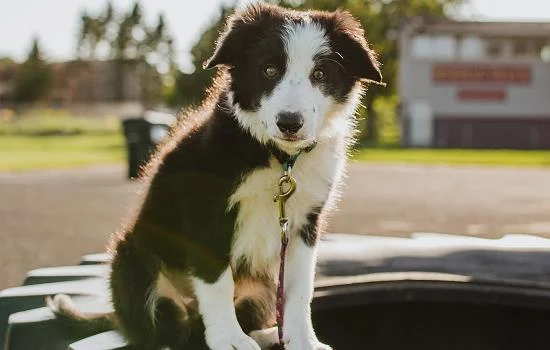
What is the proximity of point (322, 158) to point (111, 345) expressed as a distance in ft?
3.34

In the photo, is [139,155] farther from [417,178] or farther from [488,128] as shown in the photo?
[488,128]

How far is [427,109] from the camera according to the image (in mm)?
49781

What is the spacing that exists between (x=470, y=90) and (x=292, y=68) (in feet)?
161

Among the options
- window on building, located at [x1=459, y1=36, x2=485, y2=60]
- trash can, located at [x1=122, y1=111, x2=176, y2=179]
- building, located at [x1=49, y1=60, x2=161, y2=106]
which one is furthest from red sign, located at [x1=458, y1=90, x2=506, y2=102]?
building, located at [x1=49, y1=60, x2=161, y2=106]

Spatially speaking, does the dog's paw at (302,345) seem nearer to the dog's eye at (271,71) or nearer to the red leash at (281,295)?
the red leash at (281,295)

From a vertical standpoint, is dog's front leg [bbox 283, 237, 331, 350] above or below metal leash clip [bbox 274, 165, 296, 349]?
below

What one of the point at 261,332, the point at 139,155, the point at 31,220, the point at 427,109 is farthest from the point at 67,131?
the point at 261,332

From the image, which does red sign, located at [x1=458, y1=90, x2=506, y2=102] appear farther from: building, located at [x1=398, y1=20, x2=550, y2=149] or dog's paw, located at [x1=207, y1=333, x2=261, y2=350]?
dog's paw, located at [x1=207, y1=333, x2=261, y2=350]

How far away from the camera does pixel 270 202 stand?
10.0 ft

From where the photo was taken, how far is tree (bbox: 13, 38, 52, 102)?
313 feet

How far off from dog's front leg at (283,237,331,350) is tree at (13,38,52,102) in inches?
3787

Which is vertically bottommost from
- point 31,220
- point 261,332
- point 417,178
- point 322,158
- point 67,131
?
point 67,131

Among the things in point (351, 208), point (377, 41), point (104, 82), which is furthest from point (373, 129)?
point (104, 82)

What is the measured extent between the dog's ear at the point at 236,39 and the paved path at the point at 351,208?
427 centimetres
